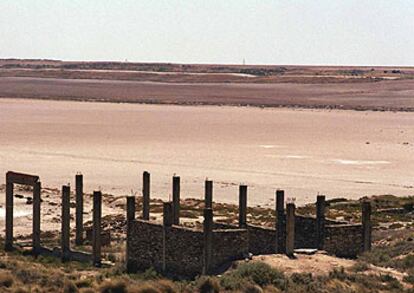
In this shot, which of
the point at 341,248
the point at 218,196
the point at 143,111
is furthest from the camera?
the point at 143,111

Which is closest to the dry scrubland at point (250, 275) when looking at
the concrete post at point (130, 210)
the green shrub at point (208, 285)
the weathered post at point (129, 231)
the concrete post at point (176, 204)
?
the green shrub at point (208, 285)

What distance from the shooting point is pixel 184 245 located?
1906 centimetres

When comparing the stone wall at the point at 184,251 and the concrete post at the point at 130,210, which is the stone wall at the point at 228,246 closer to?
the stone wall at the point at 184,251

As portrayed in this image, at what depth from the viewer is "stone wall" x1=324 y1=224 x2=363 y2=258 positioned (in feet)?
68.6

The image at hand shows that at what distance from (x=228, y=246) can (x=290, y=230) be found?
4.80ft

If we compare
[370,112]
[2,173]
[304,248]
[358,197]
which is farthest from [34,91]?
[304,248]

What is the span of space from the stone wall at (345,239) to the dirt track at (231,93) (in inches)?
2986

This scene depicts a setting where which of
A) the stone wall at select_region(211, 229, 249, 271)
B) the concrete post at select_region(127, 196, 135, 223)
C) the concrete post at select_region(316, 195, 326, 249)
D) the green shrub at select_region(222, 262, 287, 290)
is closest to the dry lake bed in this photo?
the concrete post at select_region(316, 195, 326, 249)

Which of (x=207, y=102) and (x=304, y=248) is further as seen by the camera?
(x=207, y=102)

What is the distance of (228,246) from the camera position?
62.2ft

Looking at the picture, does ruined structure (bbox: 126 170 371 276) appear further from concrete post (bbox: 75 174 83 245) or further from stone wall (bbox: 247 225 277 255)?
concrete post (bbox: 75 174 83 245)

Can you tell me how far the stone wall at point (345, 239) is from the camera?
68.6 ft

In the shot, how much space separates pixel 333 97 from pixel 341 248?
92.2m

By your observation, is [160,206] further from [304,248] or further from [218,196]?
[304,248]
